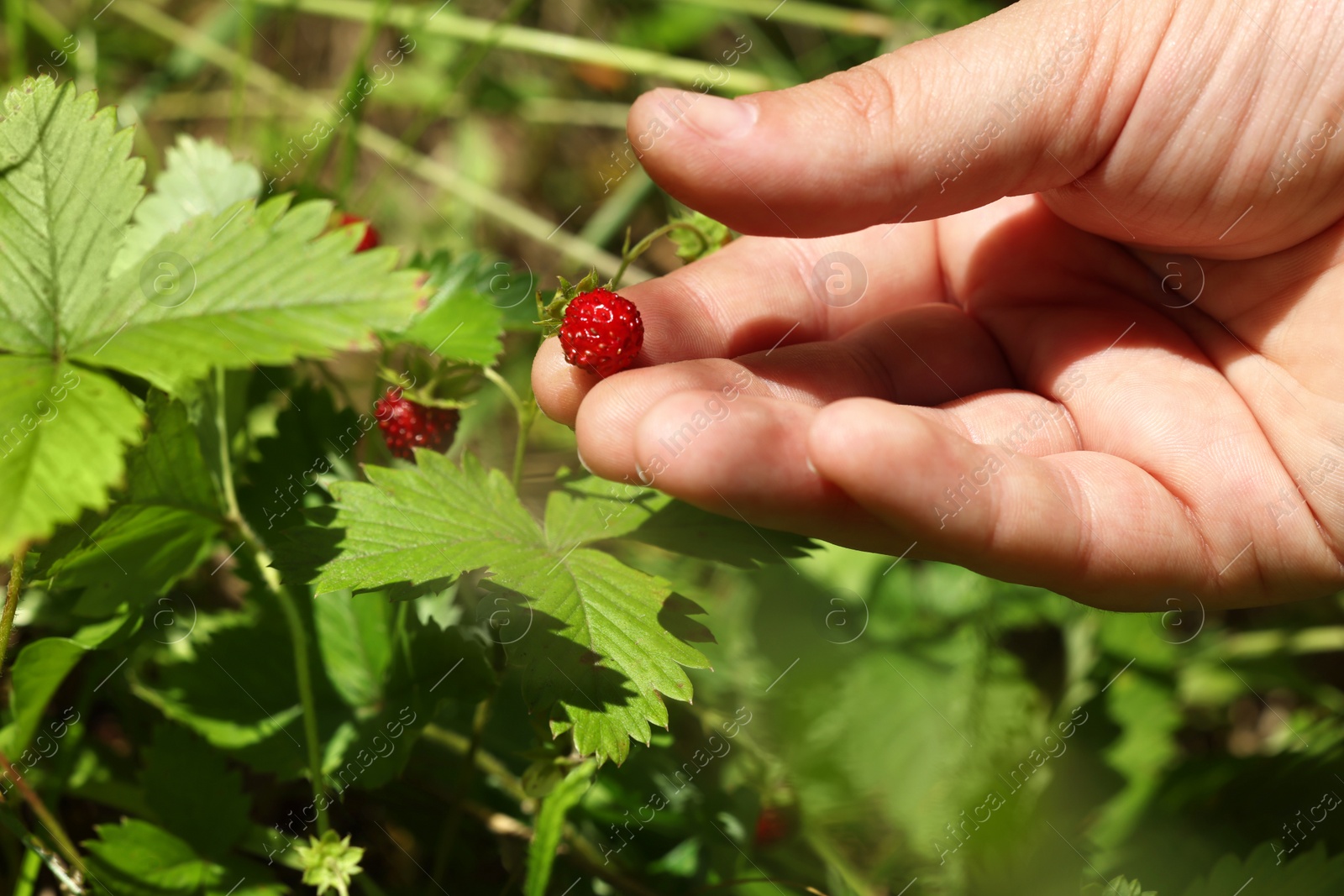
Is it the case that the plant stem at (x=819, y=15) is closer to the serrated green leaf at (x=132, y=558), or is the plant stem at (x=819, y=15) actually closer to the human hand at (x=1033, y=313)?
the human hand at (x=1033, y=313)

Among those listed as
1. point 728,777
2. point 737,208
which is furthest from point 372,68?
point 728,777

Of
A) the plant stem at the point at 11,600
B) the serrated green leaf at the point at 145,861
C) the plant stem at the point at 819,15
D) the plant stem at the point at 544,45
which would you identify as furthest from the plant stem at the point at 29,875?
the plant stem at the point at 819,15

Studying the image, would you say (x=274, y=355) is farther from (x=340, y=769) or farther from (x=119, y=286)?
(x=340, y=769)

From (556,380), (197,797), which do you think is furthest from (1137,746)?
(197,797)

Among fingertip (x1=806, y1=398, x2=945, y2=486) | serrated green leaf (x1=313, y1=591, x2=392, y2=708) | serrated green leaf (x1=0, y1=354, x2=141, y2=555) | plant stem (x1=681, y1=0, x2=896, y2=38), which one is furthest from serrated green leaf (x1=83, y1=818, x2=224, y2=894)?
plant stem (x1=681, y1=0, x2=896, y2=38)

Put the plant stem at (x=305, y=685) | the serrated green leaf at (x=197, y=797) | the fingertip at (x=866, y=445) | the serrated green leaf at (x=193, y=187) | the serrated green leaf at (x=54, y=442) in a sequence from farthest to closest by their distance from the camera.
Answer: the serrated green leaf at (x=193, y=187), the serrated green leaf at (x=197, y=797), the plant stem at (x=305, y=685), the fingertip at (x=866, y=445), the serrated green leaf at (x=54, y=442)

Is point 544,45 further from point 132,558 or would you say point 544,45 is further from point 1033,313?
point 132,558

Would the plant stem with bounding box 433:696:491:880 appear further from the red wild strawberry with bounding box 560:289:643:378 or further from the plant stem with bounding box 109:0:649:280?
the plant stem with bounding box 109:0:649:280
